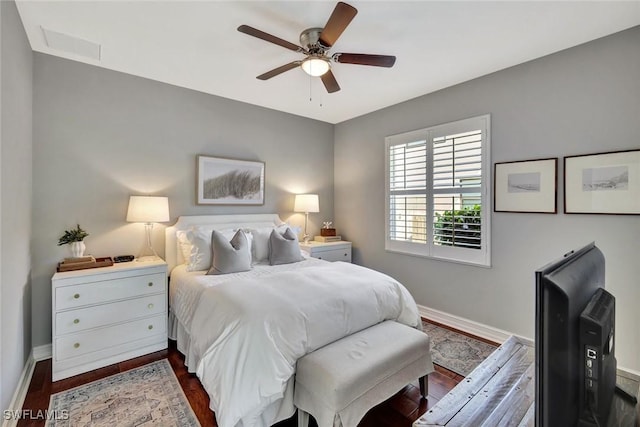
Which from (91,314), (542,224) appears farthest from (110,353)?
(542,224)

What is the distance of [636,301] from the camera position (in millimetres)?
2186

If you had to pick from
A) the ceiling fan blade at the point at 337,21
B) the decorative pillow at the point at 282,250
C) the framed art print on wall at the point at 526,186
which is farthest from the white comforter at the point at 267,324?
the ceiling fan blade at the point at 337,21

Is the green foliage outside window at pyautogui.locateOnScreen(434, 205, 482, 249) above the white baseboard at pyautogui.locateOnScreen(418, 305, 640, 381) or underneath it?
above

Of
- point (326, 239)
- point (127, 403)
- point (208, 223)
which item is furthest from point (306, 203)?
point (127, 403)

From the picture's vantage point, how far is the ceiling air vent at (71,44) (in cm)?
231

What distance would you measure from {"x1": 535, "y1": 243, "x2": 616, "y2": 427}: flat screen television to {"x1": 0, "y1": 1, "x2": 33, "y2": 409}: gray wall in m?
2.51

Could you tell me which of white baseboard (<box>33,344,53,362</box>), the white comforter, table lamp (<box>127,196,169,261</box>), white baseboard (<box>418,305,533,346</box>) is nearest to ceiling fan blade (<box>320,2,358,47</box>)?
the white comforter

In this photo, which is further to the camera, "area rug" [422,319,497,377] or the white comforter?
"area rug" [422,319,497,377]

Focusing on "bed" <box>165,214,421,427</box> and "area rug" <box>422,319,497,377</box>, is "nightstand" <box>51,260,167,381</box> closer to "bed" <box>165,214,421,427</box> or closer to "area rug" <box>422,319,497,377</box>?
"bed" <box>165,214,421,427</box>

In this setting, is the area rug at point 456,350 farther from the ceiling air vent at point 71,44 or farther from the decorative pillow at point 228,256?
the ceiling air vent at point 71,44

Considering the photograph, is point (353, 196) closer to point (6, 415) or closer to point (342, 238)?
point (342, 238)

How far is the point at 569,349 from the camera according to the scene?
65 centimetres

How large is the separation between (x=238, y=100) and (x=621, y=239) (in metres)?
4.09

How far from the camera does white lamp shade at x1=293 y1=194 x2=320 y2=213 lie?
4141mm
